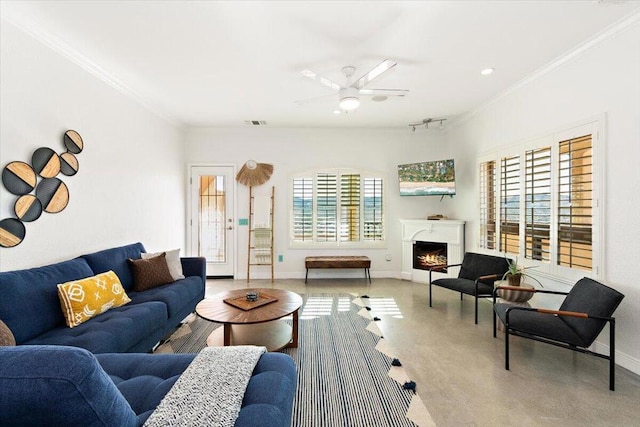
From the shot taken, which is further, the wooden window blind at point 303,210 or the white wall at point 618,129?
the wooden window blind at point 303,210

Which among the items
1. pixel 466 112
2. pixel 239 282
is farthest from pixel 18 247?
pixel 466 112

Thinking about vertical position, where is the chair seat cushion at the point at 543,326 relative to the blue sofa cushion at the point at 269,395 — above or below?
below

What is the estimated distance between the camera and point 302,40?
2764 mm

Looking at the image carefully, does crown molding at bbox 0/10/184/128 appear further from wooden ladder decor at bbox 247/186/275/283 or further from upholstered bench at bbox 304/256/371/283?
upholstered bench at bbox 304/256/371/283

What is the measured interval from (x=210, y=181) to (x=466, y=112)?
15.3ft

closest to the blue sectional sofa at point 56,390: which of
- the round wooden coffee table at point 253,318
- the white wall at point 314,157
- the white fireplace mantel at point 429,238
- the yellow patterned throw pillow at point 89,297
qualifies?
the round wooden coffee table at point 253,318

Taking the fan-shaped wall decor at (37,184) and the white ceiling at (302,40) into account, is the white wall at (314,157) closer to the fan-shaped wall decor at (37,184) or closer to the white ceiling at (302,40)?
the white ceiling at (302,40)

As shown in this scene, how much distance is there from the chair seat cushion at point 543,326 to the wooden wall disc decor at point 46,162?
4228mm

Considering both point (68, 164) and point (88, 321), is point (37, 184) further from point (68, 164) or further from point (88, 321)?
point (88, 321)

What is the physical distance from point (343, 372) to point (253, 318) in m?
0.87

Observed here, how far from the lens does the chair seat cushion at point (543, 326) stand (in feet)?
7.93

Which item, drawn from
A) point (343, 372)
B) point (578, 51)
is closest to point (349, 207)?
point (343, 372)

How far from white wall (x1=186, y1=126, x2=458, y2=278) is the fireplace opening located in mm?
427

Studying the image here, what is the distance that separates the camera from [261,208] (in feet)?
18.9
